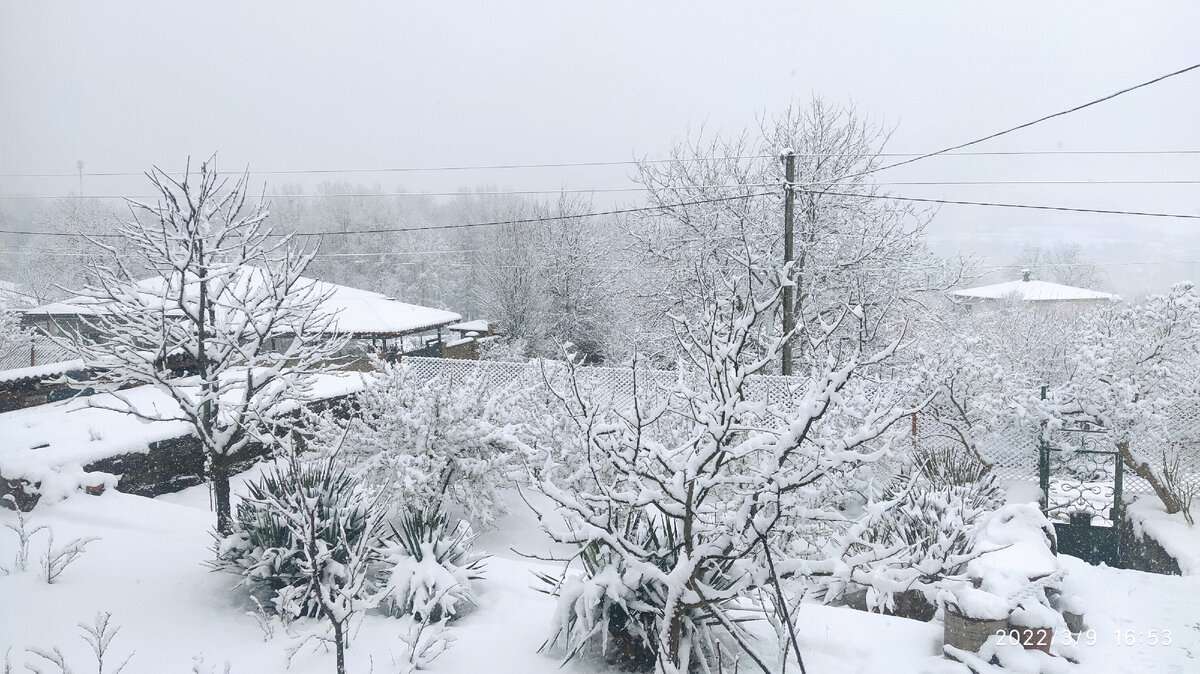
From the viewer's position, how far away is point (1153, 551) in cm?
659

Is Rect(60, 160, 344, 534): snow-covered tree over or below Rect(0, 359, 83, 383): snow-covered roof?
over

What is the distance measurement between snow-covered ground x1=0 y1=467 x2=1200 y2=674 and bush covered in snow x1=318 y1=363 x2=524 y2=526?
76.6 inches

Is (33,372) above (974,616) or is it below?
above

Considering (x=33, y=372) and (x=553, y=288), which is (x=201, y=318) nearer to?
(x=33, y=372)

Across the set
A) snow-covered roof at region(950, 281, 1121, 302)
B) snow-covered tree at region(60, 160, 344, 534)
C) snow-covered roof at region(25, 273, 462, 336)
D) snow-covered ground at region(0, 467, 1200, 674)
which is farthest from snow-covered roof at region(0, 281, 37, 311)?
snow-covered roof at region(950, 281, 1121, 302)

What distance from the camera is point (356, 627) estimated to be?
393 cm

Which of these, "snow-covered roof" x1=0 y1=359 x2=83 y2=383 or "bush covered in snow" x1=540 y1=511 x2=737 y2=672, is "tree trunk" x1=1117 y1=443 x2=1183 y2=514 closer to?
"bush covered in snow" x1=540 y1=511 x2=737 y2=672

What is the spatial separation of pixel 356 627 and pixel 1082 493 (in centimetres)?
795

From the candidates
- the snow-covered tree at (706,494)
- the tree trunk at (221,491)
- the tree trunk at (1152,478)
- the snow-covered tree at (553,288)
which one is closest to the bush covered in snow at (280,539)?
the tree trunk at (221,491)

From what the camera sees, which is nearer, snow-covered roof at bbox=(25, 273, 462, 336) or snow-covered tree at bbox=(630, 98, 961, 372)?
snow-covered tree at bbox=(630, 98, 961, 372)

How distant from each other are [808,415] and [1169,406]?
25.5ft

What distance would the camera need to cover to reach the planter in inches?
137

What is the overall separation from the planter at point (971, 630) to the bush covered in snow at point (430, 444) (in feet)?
14.2
